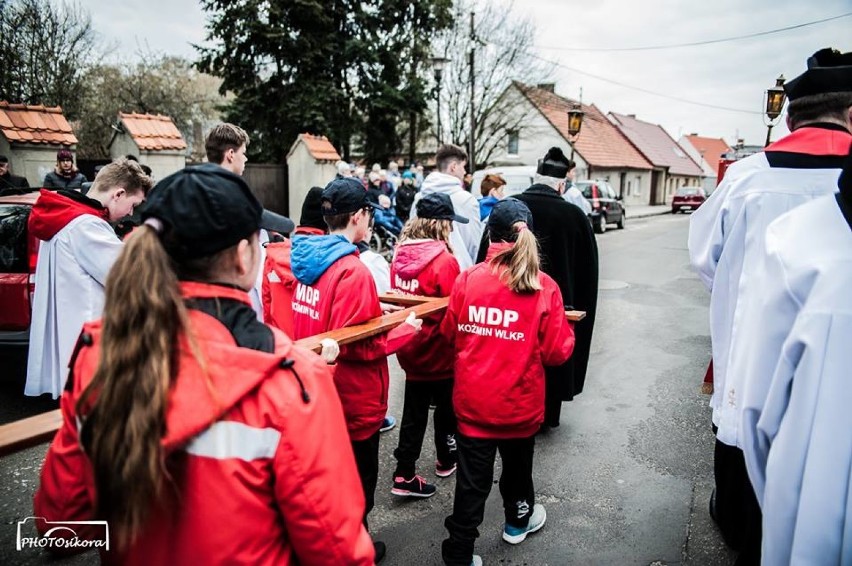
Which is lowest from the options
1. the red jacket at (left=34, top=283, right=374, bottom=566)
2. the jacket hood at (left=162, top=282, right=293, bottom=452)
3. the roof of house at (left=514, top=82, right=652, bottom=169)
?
the red jacket at (left=34, top=283, right=374, bottom=566)

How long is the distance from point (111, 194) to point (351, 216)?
1.93 meters

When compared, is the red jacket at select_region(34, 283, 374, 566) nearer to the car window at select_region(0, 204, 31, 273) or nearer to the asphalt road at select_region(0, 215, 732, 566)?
the asphalt road at select_region(0, 215, 732, 566)

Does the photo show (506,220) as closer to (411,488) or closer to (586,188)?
(411,488)

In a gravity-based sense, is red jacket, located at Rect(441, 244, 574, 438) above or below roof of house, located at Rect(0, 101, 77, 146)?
below

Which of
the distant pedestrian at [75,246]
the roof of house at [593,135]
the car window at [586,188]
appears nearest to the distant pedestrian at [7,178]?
the distant pedestrian at [75,246]

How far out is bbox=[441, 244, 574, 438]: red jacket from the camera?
2824 mm

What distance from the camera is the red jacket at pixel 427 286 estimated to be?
3582 millimetres

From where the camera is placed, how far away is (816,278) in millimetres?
1368

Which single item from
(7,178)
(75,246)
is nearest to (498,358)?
(75,246)

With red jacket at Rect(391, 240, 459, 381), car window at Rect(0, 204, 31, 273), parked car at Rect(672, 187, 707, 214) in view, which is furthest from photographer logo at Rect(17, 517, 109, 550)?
parked car at Rect(672, 187, 707, 214)

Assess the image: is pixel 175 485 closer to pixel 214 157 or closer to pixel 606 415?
pixel 214 157

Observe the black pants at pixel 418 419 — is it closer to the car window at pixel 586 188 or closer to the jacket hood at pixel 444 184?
the jacket hood at pixel 444 184

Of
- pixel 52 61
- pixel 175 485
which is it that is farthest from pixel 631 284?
pixel 52 61

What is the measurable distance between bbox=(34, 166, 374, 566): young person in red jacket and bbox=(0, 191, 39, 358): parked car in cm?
391
